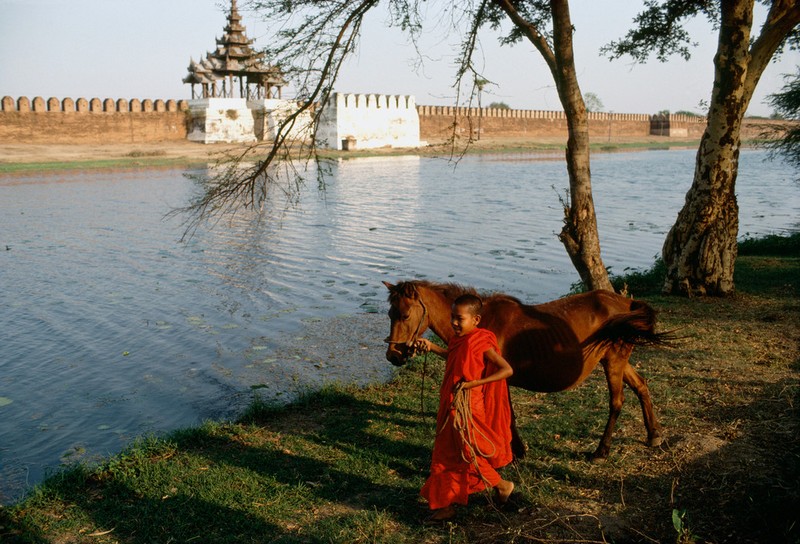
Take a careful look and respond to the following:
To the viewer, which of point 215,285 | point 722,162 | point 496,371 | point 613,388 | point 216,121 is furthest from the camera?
point 216,121

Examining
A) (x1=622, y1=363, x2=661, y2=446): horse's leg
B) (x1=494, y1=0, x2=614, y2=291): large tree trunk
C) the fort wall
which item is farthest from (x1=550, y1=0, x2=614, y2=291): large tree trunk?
the fort wall

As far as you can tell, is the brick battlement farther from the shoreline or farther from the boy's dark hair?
the boy's dark hair

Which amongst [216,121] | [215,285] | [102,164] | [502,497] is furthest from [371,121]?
[502,497]

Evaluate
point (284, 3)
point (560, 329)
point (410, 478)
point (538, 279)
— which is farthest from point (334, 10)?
point (538, 279)

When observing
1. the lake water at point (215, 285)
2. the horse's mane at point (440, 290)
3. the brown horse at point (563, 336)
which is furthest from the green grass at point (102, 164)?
the brown horse at point (563, 336)

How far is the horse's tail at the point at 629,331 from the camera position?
15.6 feet

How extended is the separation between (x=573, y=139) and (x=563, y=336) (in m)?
3.87

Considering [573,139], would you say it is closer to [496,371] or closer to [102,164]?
[496,371]

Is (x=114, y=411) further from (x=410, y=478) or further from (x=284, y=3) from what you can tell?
(x=284, y=3)

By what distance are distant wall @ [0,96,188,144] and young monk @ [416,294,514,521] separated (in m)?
47.5

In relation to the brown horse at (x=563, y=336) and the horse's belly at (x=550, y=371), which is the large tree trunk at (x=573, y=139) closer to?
the brown horse at (x=563, y=336)

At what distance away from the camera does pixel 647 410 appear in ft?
16.3

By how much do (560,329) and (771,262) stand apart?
8.62 metres

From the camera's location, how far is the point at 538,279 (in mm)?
12797
